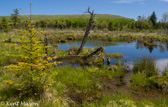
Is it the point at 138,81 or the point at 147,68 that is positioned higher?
the point at 147,68

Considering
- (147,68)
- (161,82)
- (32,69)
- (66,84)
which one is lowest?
(66,84)

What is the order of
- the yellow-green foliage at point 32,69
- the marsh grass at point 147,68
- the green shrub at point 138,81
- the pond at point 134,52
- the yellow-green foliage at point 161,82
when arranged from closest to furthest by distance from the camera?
the yellow-green foliage at point 32,69
the yellow-green foliage at point 161,82
the green shrub at point 138,81
the marsh grass at point 147,68
the pond at point 134,52

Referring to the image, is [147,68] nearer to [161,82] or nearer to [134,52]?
[161,82]

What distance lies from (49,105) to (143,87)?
5.27 metres

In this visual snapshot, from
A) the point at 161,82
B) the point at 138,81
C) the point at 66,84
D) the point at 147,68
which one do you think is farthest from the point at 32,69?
the point at 147,68

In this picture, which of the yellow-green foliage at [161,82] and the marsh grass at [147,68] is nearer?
the yellow-green foliage at [161,82]

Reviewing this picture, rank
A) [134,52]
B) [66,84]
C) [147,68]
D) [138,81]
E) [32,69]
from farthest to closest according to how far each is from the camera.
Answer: [134,52] < [147,68] < [138,81] < [66,84] < [32,69]

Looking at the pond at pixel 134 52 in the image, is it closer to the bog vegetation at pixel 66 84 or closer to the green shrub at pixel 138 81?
the green shrub at pixel 138 81

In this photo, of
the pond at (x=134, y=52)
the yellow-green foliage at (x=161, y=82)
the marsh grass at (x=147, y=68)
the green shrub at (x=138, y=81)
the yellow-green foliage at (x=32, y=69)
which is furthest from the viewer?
the pond at (x=134, y=52)

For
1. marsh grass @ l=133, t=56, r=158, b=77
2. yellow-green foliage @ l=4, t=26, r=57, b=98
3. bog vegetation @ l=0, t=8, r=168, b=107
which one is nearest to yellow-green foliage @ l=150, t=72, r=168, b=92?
bog vegetation @ l=0, t=8, r=168, b=107

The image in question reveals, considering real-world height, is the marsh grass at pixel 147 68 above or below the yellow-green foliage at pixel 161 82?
above

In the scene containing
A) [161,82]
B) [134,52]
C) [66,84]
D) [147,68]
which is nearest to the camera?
[66,84]

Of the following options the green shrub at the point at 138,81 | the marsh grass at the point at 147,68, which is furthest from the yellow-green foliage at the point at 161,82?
the marsh grass at the point at 147,68

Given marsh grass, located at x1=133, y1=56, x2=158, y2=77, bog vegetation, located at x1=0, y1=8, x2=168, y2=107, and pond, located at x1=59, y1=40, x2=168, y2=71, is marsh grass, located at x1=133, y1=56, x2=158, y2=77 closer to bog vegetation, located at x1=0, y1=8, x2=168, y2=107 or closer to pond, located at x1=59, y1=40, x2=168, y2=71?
bog vegetation, located at x1=0, y1=8, x2=168, y2=107
